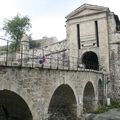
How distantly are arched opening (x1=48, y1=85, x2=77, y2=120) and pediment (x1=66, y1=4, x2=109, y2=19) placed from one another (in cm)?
1101

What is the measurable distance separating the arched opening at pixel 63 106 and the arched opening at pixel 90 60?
879 cm

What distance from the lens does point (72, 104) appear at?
15664mm

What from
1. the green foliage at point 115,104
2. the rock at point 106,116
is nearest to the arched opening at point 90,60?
the green foliage at point 115,104

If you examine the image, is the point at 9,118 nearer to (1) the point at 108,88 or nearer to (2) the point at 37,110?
(2) the point at 37,110

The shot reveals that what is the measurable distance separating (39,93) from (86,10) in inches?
598

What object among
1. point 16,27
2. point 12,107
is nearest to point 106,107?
point 12,107

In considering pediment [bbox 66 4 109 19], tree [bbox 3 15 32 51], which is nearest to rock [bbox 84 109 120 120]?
pediment [bbox 66 4 109 19]

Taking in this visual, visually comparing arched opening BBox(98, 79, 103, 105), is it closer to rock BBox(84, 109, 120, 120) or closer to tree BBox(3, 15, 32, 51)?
rock BBox(84, 109, 120, 120)

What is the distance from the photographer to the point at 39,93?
10.7 meters

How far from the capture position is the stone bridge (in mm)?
9243

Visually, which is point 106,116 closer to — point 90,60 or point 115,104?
point 115,104

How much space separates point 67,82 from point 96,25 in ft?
36.7

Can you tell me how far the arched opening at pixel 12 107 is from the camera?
9565mm

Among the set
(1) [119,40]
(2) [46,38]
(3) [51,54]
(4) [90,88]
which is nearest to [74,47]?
(3) [51,54]
